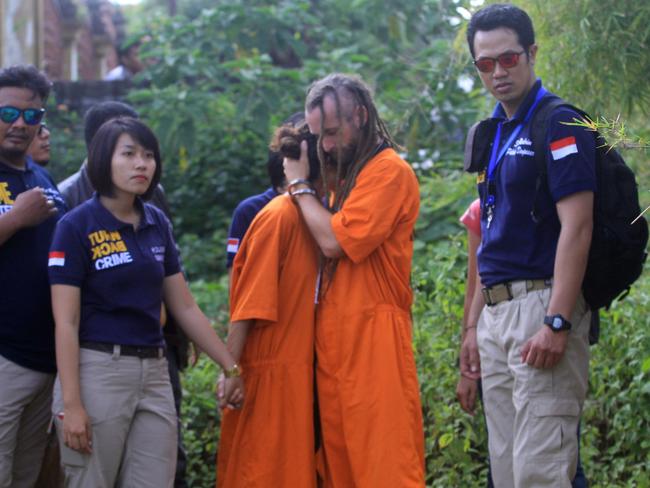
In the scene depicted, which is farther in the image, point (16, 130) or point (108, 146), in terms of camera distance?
point (16, 130)

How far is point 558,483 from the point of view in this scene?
3.77 metres

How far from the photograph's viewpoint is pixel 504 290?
13.2ft

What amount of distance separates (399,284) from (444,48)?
5.72 m

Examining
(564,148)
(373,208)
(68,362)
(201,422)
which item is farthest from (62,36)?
(564,148)

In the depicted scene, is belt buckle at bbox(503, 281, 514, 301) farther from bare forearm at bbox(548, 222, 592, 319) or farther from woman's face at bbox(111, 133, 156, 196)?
woman's face at bbox(111, 133, 156, 196)

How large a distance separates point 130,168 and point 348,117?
0.96 m

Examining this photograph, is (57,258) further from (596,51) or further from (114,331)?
(596,51)

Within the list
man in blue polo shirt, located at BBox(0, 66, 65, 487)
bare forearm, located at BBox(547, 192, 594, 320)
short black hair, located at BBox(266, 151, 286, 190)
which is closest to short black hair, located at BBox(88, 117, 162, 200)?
man in blue polo shirt, located at BBox(0, 66, 65, 487)

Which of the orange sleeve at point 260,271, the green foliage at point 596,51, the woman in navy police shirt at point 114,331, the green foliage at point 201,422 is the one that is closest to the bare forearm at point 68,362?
the woman in navy police shirt at point 114,331

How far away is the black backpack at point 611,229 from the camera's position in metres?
3.84

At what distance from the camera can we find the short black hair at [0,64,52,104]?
4621 millimetres

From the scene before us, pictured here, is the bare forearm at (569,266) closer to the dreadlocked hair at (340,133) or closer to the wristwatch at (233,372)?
the dreadlocked hair at (340,133)

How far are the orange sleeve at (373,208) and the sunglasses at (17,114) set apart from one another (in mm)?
1422

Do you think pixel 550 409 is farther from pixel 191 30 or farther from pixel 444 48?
pixel 191 30
